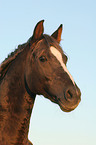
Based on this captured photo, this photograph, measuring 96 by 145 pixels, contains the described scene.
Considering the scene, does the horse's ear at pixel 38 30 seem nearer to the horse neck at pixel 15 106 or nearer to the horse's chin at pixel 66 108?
the horse neck at pixel 15 106

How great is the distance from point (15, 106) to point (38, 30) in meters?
1.44

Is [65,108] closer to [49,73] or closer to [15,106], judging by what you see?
[49,73]

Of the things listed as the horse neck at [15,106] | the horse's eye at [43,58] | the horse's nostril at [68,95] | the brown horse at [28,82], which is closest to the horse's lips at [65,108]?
the brown horse at [28,82]

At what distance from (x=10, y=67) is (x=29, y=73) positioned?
0.42m

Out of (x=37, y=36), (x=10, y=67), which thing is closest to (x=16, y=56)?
(x=10, y=67)

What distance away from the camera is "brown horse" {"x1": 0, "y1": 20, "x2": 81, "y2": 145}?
431 cm

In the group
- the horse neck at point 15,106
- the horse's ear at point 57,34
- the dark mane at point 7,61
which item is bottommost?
the horse neck at point 15,106

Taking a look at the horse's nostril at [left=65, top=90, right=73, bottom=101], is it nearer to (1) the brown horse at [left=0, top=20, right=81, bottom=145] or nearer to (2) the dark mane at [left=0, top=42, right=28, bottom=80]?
(1) the brown horse at [left=0, top=20, right=81, bottom=145]

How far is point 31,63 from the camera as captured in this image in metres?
4.70

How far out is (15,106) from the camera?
14.8 ft

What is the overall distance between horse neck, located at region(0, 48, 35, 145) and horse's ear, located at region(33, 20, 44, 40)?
0.44m

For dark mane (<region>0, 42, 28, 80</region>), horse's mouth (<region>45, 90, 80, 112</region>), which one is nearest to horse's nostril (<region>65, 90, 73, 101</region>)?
horse's mouth (<region>45, 90, 80, 112</region>)

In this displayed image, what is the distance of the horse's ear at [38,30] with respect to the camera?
476cm

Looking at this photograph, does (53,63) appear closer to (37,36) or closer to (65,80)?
(65,80)
